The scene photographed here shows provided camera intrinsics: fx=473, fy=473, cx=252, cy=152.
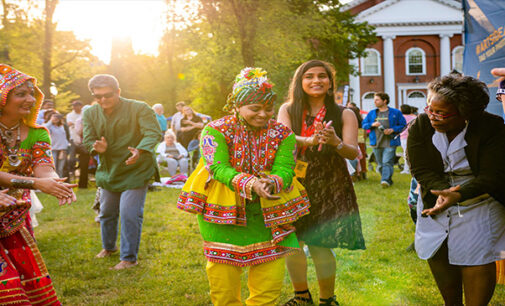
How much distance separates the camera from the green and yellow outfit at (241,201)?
10.1 feet

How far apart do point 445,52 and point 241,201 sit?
1812 inches

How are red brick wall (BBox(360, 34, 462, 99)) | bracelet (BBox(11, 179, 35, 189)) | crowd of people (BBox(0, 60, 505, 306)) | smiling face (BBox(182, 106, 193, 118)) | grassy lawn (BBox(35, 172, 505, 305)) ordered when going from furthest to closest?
red brick wall (BBox(360, 34, 462, 99)) < smiling face (BBox(182, 106, 193, 118)) < grassy lawn (BBox(35, 172, 505, 305)) < crowd of people (BBox(0, 60, 505, 306)) < bracelet (BBox(11, 179, 35, 189))

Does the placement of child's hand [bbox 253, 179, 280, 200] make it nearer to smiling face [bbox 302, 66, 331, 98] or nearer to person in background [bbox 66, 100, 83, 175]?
smiling face [bbox 302, 66, 331, 98]

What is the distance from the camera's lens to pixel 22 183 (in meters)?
2.88

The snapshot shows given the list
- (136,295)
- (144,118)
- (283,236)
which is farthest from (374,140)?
(283,236)

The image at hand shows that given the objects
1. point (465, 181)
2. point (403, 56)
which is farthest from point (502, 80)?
point (403, 56)

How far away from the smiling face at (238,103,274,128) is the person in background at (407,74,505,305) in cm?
109

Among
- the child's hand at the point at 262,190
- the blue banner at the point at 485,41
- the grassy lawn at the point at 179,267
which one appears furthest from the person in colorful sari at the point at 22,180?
the blue banner at the point at 485,41

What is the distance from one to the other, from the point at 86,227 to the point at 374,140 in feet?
23.5

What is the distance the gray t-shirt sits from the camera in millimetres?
11672

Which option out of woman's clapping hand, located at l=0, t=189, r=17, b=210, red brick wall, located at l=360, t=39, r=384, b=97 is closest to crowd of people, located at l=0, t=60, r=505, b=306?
woman's clapping hand, located at l=0, t=189, r=17, b=210

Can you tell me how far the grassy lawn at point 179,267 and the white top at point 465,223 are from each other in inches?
54.0

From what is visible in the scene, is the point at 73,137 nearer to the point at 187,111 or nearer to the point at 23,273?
the point at 187,111

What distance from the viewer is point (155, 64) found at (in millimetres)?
53375
